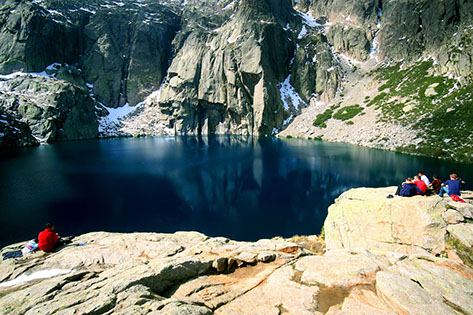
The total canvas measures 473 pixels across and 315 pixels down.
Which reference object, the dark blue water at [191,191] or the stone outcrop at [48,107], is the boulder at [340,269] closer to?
the dark blue water at [191,191]

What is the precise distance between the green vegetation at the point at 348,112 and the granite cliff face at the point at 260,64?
805mm

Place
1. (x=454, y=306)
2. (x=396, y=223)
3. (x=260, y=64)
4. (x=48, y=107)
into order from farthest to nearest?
(x=260, y=64) → (x=48, y=107) → (x=396, y=223) → (x=454, y=306)

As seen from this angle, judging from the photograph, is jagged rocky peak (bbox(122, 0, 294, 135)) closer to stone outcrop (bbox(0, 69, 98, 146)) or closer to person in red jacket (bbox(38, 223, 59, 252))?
stone outcrop (bbox(0, 69, 98, 146))

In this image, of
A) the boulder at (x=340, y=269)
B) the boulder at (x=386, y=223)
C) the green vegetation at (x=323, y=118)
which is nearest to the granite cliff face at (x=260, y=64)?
the green vegetation at (x=323, y=118)

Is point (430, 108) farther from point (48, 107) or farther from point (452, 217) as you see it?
point (48, 107)

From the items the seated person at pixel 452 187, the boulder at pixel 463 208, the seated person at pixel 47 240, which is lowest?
the seated person at pixel 47 240

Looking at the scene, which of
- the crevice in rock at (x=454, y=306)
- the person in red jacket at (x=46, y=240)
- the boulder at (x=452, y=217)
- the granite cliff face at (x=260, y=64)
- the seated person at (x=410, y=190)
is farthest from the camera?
the granite cliff face at (x=260, y=64)

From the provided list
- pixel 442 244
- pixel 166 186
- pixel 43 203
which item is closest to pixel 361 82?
pixel 166 186

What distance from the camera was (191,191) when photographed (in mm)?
33031

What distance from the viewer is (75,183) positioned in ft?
119

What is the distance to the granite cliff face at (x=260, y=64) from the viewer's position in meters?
68.8

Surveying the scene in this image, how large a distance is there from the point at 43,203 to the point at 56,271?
26.1 meters

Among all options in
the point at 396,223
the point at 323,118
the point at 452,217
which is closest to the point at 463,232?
the point at 452,217

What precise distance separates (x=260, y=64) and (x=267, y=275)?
120m
